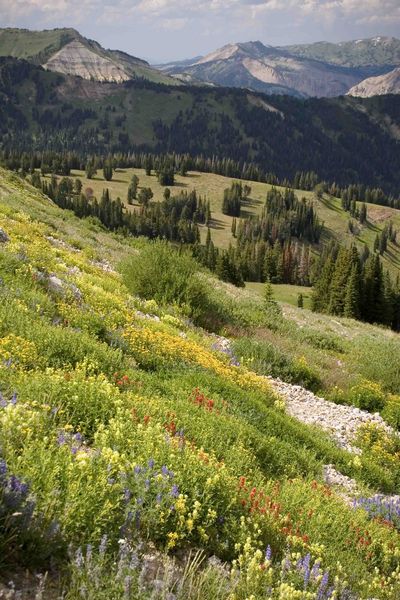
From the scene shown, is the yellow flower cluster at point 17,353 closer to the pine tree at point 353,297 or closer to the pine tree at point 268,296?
the pine tree at point 268,296

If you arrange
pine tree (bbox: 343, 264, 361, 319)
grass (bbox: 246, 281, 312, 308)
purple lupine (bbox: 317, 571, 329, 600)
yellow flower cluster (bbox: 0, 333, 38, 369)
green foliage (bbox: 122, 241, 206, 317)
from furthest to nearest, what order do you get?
grass (bbox: 246, 281, 312, 308)
pine tree (bbox: 343, 264, 361, 319)
green foliage (bbox: 122, 241, 206, 317)
yellow flower cluster (bbox: 0, 333, 38, 369)
purple lupine (bbox: 317, 571, 329, 600)

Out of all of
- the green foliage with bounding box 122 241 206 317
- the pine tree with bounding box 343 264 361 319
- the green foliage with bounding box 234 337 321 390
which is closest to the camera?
the green foliage with bounding box 234 337 321 390

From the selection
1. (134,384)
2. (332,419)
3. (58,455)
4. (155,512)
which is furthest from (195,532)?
(332,419)

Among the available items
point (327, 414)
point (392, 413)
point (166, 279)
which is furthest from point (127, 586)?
point (166, 279)

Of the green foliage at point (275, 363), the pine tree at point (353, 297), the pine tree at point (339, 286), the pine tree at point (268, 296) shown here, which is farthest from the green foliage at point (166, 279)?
the pine tree at point (339, 286)

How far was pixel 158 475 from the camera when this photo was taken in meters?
4.64

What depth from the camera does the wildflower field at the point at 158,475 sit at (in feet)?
12.3

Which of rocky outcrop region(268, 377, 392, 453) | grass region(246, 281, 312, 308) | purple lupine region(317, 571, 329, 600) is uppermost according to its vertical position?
purple lupine region(317, 571, 329, 600)

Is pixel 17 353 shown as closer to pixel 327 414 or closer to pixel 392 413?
pixel 327 414

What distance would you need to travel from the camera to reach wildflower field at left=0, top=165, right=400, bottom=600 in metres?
3.74

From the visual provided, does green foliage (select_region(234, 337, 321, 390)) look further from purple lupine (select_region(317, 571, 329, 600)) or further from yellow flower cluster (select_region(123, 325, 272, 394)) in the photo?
purple lupine (select_region(317, 571, 329, 600))

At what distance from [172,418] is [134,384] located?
1.43 m

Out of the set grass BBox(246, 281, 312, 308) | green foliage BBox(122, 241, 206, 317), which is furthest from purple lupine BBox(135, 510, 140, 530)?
grass BBox(246, 281, 312, 308)

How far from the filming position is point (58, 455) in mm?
4527
